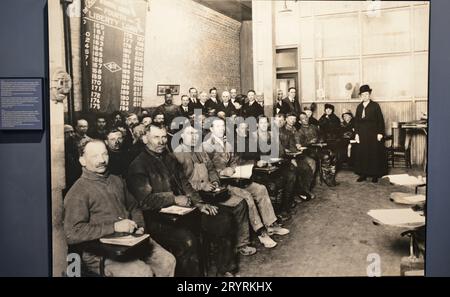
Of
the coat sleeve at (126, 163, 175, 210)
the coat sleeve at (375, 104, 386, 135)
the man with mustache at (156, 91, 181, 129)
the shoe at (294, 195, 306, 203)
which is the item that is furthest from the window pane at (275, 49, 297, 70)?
the coat sleeve at (126, 163, 175, 210)

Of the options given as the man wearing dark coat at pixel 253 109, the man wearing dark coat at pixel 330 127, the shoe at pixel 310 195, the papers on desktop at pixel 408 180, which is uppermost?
the man wearing dark coat at pixel 253 109

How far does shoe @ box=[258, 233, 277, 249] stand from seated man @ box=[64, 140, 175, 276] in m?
0.50

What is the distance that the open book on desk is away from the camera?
2.35 meters

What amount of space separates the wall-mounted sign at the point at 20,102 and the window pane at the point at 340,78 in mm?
1555

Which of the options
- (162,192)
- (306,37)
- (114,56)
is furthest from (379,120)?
(114,56)

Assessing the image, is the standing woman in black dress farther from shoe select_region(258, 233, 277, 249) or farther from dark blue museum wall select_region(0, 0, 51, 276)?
dark blue museum wall select_region(0, 0, 51, 276)

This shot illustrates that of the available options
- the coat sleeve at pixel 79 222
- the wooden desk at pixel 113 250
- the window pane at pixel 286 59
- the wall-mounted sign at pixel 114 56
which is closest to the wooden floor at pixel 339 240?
the wooden desk at pixel 113 250

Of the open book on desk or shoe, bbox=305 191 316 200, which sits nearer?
the open book on desk

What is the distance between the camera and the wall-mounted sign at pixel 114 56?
93.3 inches

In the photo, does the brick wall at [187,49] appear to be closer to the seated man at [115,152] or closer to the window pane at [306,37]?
the seated man at [115,152]

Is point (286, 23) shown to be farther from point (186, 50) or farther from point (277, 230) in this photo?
point (277, 230)

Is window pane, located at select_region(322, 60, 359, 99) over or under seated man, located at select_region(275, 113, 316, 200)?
over

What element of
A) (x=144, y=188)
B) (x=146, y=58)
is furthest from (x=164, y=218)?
(x=146, y=58)

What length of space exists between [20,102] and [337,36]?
5.78 ft
